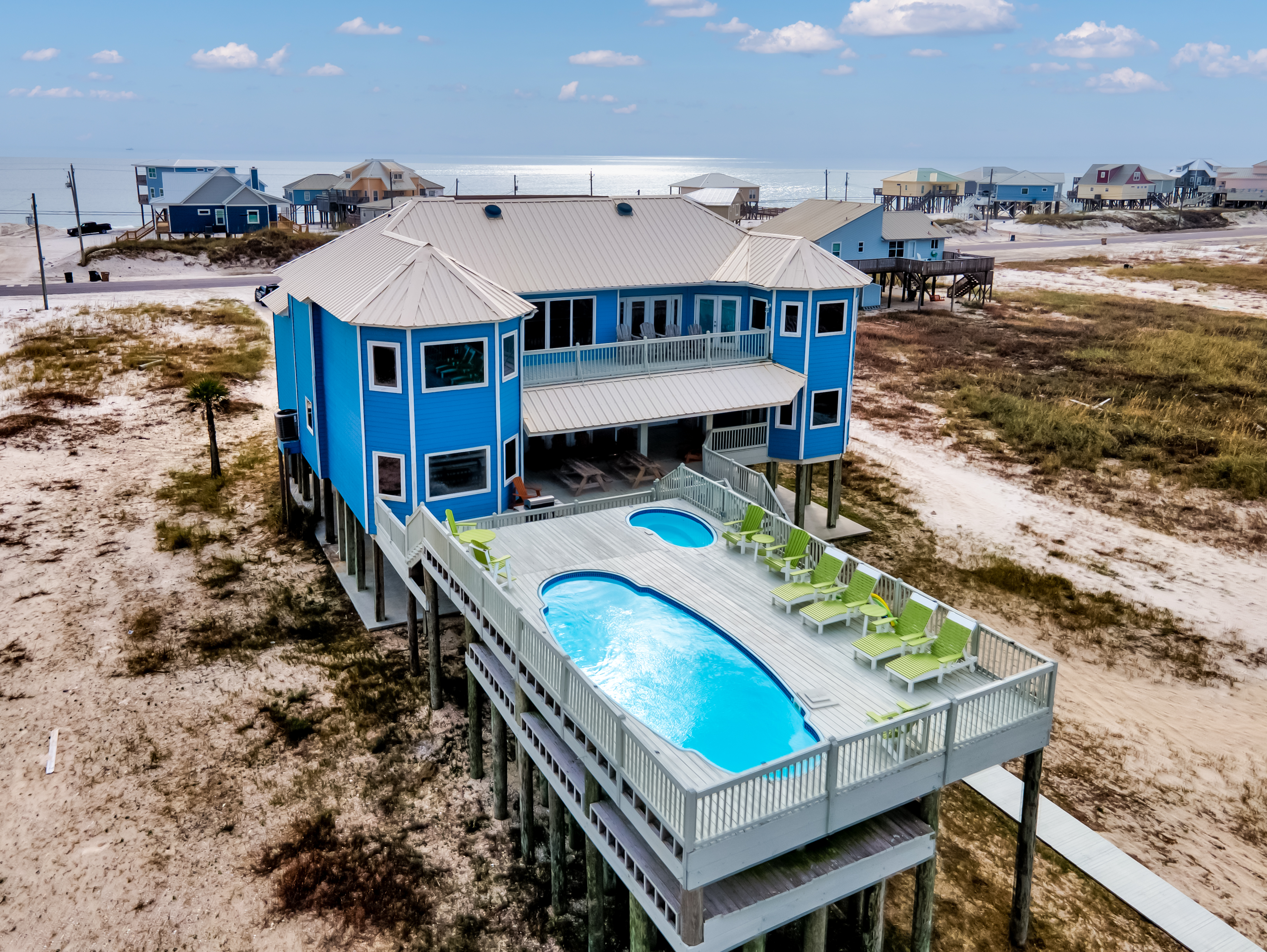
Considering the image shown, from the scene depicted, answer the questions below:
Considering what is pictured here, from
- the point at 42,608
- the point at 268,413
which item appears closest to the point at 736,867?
the point at 42,608

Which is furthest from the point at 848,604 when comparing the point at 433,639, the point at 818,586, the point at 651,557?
the point at 433,639

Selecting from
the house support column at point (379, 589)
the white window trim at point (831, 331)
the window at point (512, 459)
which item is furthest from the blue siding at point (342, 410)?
the white window trim at point (831, 331)

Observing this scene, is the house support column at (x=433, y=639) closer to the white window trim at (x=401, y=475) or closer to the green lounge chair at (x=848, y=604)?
the white window trim at (x=401, y=475)

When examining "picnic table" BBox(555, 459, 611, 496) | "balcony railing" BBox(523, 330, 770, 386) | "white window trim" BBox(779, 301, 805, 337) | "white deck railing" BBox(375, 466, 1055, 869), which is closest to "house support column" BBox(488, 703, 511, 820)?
"white deck railing" BBox(375, 466, 1055, 869)

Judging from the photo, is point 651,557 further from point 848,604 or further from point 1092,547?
point 1092,547

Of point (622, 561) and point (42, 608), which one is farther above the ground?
point (622, 561)

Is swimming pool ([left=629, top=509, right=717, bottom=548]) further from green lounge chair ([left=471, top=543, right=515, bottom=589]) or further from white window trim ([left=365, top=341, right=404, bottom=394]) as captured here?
white window trim ([left=365, top=341, right=404, bottom=394])

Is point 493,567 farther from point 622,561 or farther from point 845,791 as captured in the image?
point 845,791
